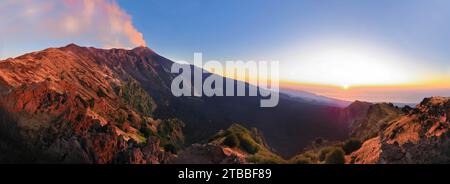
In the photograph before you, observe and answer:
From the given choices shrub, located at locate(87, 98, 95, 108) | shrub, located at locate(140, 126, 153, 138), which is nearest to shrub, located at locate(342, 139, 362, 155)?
shrub, located at locate(140, 126, 153, 138)

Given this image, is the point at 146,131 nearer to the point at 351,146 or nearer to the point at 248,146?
the point at 248,146

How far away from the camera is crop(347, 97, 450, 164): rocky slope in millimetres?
54375

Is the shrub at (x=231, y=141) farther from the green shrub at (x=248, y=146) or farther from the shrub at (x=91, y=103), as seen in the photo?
the shrub at (x=91, y=103)

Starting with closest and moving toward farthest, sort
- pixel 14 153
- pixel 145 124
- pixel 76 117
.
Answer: pixel 14 153 → pixel 76 117 → pixel 145 124

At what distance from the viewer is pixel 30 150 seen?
3533 inches

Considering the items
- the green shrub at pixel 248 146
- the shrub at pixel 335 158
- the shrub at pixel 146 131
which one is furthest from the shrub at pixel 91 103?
the shrub at pixel 335 158

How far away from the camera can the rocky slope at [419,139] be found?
178ft

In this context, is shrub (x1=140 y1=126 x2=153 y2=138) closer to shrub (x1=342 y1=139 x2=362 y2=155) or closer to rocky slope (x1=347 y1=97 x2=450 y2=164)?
shrub (x1=342 y1=139 x2=362 y2=155)

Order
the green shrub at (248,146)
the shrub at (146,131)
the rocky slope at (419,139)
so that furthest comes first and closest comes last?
1. the shrub at (146,131)
2. the green shrub at (248,146)
3. the rocky slope at (419,139)
